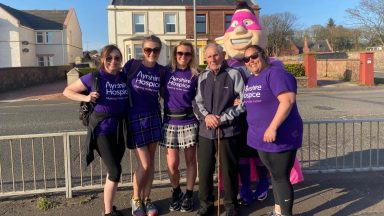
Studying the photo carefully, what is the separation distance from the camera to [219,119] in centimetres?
384

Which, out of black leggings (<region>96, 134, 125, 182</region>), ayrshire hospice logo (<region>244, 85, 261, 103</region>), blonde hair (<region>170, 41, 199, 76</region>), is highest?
blonde hair (<region>170, 41, 199, 76</region>)

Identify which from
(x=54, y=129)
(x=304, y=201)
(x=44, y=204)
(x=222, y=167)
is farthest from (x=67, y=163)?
(x=54, y=129)

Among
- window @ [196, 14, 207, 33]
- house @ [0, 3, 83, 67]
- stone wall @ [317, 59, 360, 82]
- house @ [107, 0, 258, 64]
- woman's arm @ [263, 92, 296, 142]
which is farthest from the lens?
house @ [0, 3, 83, 67]

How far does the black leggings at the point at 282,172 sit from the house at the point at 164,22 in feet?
90.5

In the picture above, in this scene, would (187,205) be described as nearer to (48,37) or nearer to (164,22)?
(164,22)

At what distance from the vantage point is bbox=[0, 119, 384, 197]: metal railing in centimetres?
480

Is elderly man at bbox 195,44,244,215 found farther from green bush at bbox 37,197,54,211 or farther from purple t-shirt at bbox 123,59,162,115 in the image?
green bush at bbox 37,197,54,211

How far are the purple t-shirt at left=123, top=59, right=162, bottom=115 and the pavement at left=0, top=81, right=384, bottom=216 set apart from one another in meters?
1.24

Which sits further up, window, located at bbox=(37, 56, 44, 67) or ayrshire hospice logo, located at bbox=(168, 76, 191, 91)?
window, located at bbox=(37, 56, 44, 67)

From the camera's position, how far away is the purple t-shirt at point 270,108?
3484mm

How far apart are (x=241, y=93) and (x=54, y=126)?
803cm

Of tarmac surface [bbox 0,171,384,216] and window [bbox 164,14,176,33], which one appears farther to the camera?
window [bbox 164,14,176,33]

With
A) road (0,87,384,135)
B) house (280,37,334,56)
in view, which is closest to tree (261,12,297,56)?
house (280,37,334,56)

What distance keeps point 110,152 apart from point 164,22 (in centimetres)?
A: 2969
